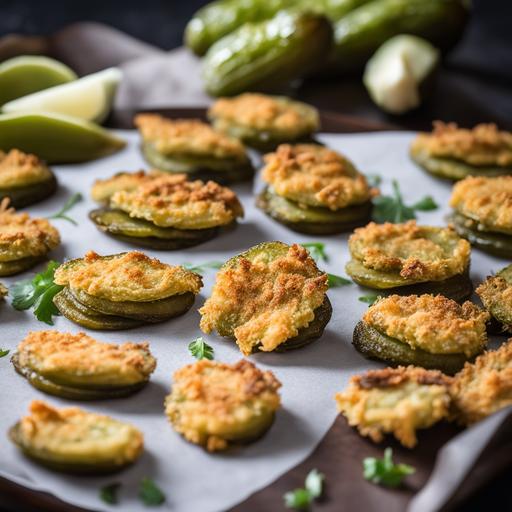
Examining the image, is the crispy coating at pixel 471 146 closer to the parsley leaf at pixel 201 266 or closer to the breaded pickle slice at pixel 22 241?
the parsley leaf at pixel 201 266

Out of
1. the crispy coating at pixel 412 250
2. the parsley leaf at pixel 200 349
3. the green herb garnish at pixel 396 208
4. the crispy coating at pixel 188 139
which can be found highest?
the crispy coating at pixel 188 139

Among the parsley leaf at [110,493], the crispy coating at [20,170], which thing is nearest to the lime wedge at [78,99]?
the crispy coating at [20,170]

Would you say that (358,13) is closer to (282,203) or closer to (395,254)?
(282,203)

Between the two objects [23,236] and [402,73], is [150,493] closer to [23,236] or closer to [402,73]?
[23,236]

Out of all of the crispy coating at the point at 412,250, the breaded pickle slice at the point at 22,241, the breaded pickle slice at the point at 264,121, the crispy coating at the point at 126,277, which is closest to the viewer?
the crispy coating at the point at 126,277

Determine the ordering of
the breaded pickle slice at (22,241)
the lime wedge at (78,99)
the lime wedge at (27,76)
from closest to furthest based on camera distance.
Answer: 1. the breaded pickle slice at (22,241)
2. the lime wedge at (78,99)
3. the lime wedge at (27,76)

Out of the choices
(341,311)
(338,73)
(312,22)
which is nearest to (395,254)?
(341,311)

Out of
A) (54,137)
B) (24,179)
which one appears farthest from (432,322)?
(54,137)

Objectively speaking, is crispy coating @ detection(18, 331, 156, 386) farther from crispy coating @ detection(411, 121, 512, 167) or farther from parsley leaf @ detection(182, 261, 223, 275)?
crispy coating @ detection(411, 121, 512, 167)
